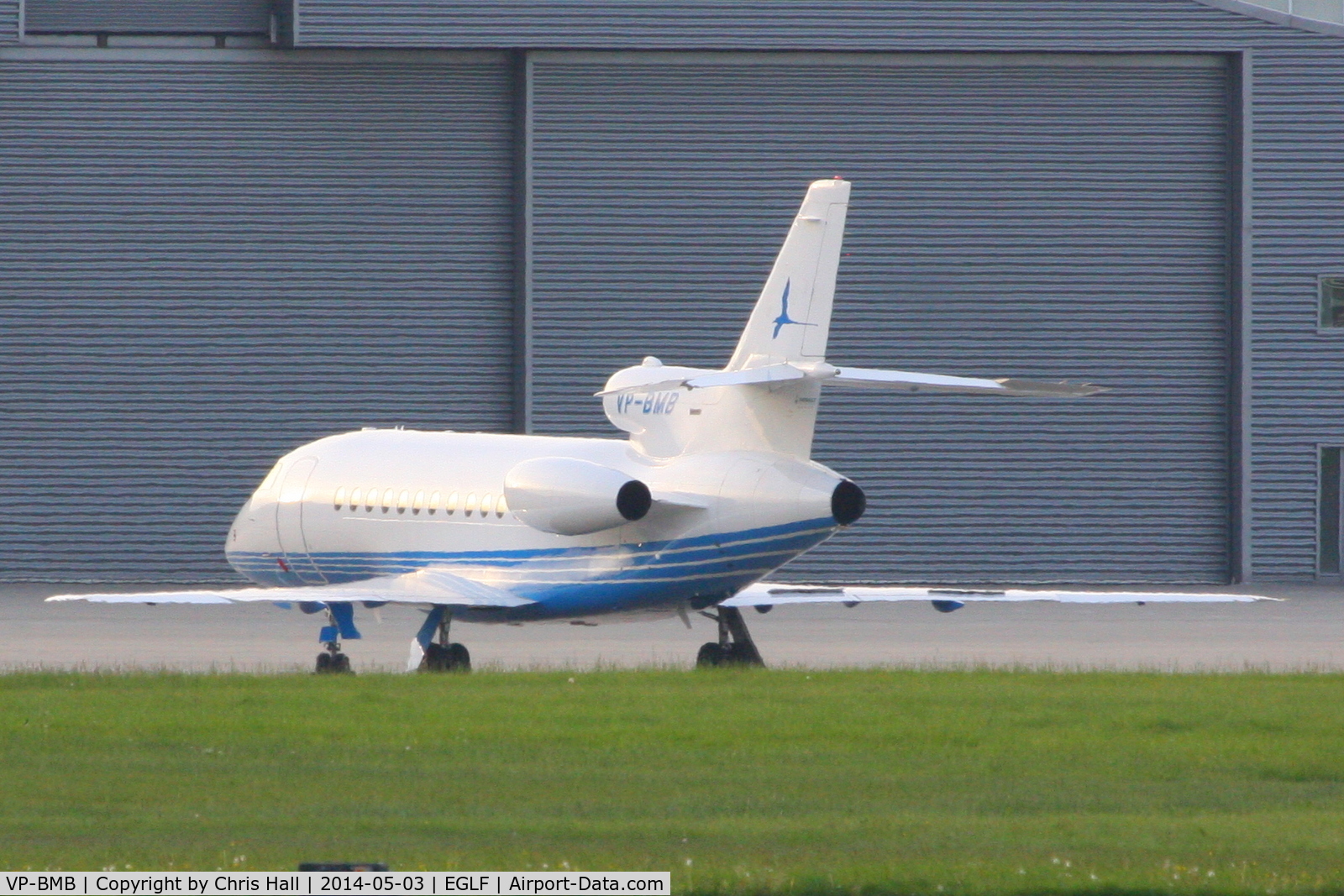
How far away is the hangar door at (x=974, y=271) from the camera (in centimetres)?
4047

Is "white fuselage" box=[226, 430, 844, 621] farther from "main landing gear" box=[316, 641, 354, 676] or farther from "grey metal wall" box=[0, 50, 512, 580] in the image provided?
"grey metal wall" box=[0, 50, 512, 580]

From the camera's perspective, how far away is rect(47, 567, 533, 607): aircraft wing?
72.9 ft

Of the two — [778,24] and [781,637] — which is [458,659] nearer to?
[781,637]

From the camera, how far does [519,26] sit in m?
39.1

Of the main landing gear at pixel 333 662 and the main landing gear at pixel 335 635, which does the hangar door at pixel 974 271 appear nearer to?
the main landing gear at pixel 335 635

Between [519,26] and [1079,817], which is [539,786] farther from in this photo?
[519,26]

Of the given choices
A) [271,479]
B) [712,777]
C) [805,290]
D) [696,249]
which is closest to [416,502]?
[271,479]

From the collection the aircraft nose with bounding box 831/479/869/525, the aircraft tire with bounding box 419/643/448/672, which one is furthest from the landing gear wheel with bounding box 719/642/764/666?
the aircraft nose with bounding box 831/479/869/525

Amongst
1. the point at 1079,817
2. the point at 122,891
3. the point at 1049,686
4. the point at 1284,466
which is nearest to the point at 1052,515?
the point at 1284,466

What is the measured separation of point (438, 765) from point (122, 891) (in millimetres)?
5386

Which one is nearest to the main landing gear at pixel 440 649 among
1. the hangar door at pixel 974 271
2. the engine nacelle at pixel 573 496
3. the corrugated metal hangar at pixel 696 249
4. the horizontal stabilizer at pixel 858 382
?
the engine nacelle at pixel 573 496

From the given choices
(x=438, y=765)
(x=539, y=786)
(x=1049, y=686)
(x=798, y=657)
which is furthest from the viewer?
(x=798, y=657)

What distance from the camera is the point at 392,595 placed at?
2356 centimetres

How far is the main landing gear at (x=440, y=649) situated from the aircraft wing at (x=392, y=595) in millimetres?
237
